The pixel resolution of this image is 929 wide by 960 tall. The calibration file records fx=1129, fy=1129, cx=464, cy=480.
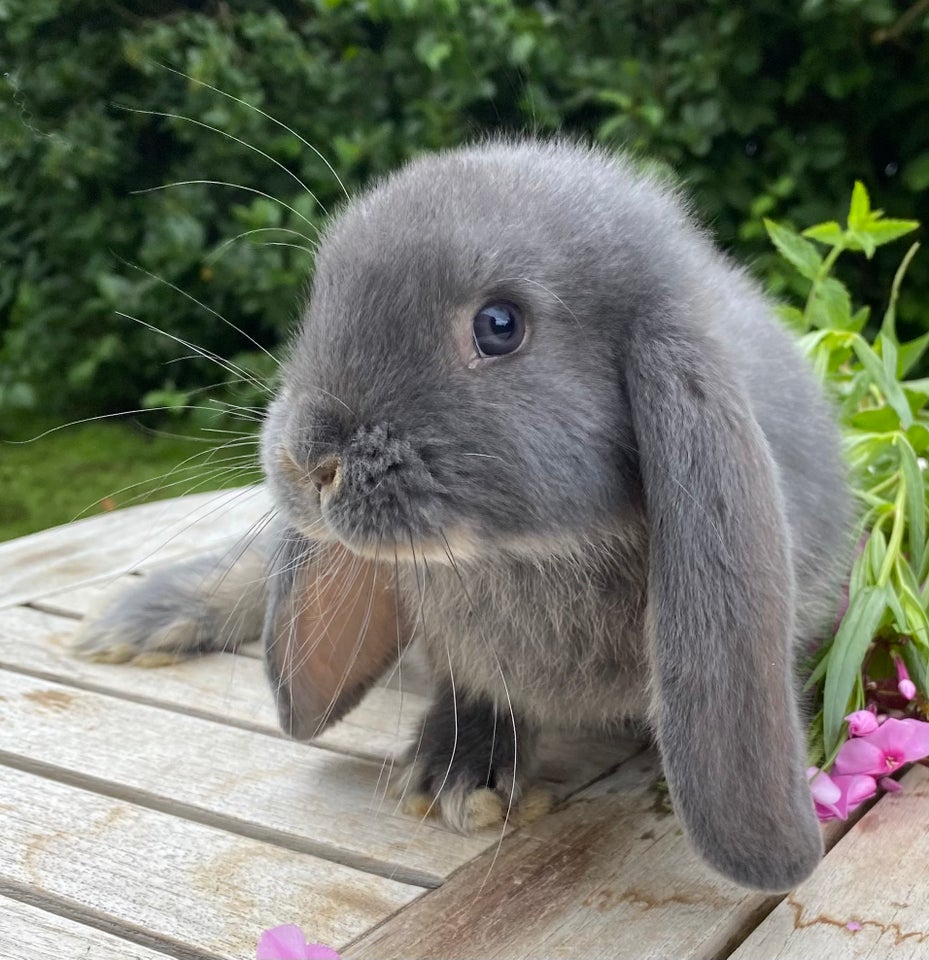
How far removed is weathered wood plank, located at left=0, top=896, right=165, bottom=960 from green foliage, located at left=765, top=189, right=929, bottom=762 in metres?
0.84

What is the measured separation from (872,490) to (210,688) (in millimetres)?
1101

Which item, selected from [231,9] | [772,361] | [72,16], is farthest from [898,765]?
[231,9]

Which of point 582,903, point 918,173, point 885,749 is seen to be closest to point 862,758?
point 885,749

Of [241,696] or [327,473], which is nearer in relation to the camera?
[327,473]

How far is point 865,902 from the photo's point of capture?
1194 mm

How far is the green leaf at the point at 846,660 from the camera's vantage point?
1.38 m

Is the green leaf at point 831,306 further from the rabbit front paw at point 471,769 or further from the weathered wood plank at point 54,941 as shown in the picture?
the weathered wood plank at point 54,941

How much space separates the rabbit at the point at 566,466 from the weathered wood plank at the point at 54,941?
419 mm

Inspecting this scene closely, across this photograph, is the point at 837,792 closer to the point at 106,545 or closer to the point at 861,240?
the point at 861,240

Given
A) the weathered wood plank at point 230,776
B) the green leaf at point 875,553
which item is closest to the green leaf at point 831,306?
the green leaf at point 875,553

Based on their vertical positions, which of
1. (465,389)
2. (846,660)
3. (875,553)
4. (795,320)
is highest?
(795,320)

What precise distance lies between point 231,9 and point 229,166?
52cm

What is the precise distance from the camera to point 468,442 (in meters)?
1.11

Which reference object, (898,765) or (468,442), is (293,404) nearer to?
(468,442)
